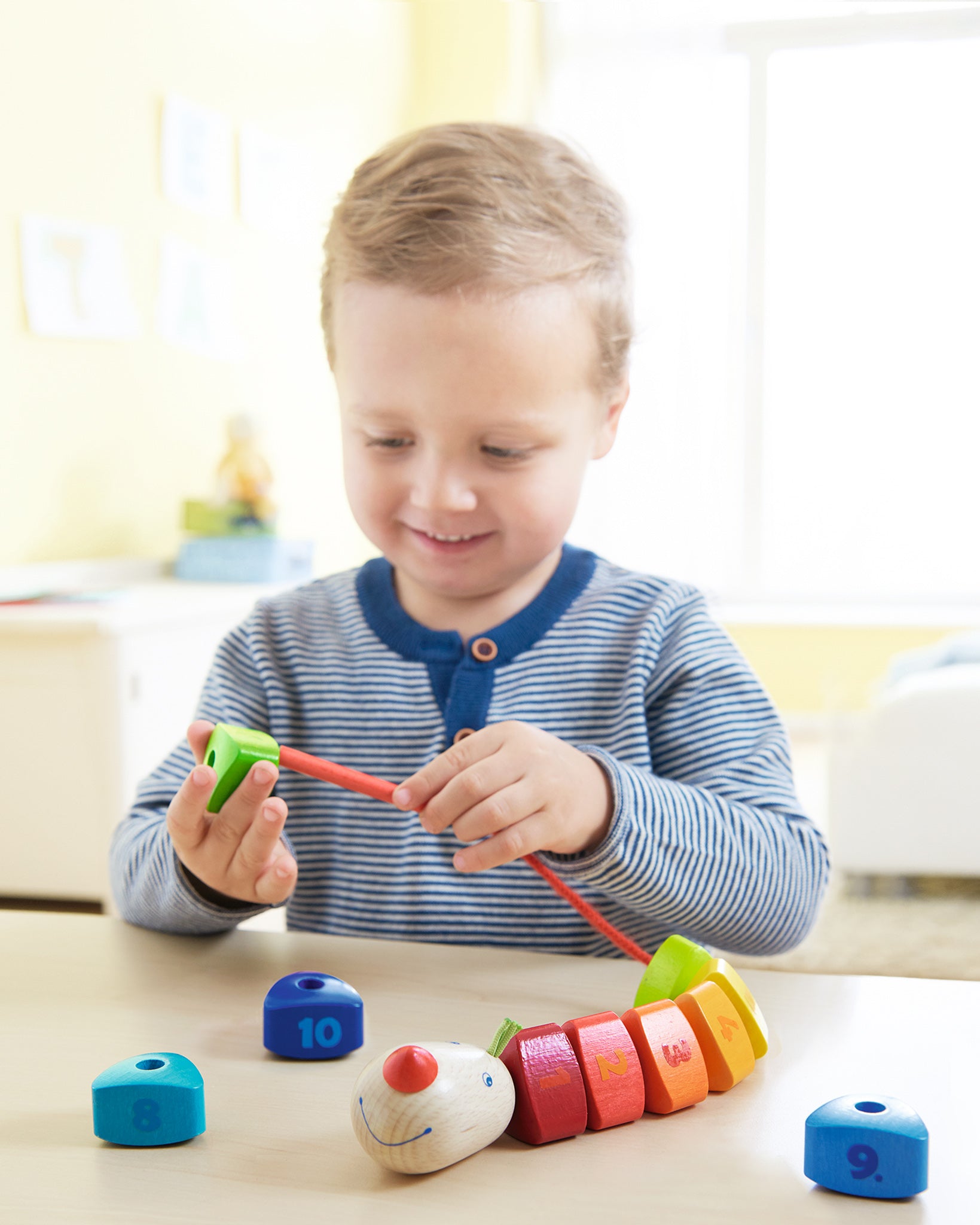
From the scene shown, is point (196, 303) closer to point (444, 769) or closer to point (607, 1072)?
point (444, 769)

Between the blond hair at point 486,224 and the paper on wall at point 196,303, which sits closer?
the blond hair at point 486,224

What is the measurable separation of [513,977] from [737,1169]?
20 cm

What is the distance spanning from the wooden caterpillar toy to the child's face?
31 cm

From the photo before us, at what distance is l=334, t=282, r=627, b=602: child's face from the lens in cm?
66

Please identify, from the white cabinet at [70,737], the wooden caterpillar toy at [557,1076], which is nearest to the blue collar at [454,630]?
the wooden caterpillar toy at [557,1076]

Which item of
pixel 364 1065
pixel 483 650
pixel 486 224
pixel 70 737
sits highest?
pixel 486 224

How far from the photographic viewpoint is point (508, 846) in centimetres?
53

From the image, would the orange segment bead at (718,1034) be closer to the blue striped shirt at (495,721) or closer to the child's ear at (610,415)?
the blue striped shirt at (495,721)

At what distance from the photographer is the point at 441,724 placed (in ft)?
2.60

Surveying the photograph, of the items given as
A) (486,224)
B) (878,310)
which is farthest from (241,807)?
(878,310)

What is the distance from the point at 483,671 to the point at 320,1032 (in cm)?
35

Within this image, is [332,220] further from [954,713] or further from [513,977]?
[954,713]

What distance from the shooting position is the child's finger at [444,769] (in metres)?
0.51

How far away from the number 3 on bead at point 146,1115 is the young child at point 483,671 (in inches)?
6.1
